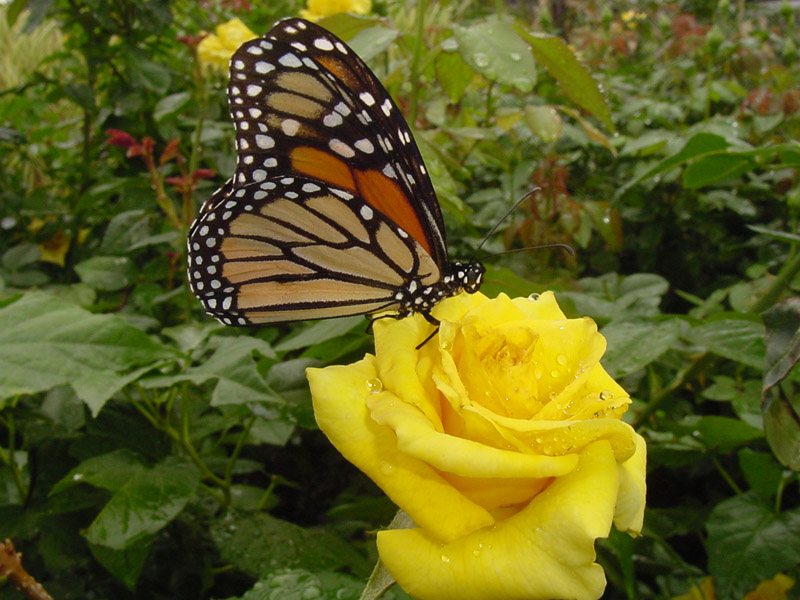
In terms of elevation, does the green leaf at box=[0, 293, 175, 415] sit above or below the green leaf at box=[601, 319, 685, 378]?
→ above

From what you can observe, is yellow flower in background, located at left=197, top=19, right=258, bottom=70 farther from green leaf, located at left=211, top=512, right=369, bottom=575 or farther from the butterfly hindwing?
green leaf, located at left=211, top=512, right=369, bottom=575

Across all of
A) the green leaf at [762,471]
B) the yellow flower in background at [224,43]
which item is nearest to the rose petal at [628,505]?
the green leaf at [762,471]

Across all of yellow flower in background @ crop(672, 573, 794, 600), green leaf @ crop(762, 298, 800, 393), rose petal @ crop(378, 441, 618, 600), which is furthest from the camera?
yellow flower in background @ crop(672, 573, 794, 600)

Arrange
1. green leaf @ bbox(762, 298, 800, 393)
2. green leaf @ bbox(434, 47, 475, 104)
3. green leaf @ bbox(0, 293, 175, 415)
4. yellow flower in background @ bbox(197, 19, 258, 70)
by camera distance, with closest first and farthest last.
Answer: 1. green leaf @ bbox(762, 298, 800, 393)
2. green leaf @ bbox(0, 293, 175, 415)
3. green leaf @ bbox(434, 47, 475, 104)
4. yellow flower in background @ bbox(197, 19, 258, 70)

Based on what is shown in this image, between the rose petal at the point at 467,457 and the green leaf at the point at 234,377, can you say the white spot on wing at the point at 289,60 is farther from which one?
the rose petal at the point at 467,457

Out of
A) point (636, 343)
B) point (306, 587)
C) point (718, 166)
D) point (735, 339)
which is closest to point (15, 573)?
point (306, 587)

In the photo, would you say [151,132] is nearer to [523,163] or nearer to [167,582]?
[523,163]

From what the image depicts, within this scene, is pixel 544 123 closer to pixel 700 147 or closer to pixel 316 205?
pixel 700 147

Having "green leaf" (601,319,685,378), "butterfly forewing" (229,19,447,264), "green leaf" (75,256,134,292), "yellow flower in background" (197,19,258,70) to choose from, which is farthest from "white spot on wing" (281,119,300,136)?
"yellow flower in background" (197,19,258,70)
